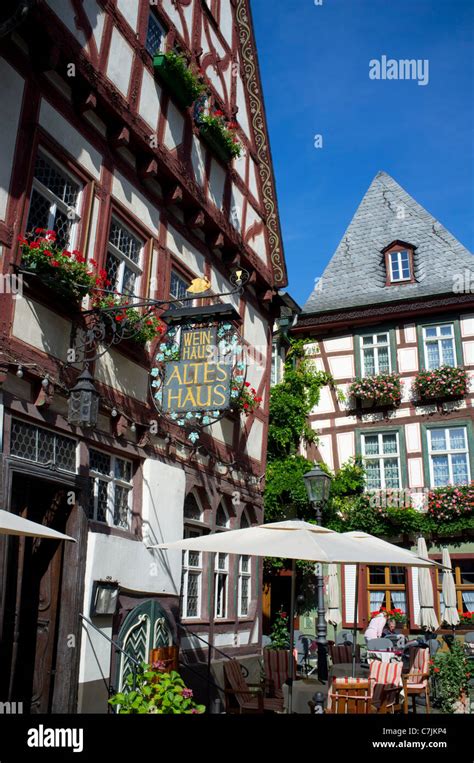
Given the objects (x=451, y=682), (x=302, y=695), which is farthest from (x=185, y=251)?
(x=451, y=682)

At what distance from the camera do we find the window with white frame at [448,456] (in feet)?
59.0

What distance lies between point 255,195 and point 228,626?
25.1 ft

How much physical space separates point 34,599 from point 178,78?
7.06m

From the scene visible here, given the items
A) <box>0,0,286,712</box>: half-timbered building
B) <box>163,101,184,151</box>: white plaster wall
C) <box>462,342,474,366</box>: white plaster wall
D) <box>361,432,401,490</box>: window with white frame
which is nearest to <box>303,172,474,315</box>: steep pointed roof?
<box>462,342,474,366</box>: white plaster wall

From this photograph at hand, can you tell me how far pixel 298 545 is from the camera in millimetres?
6973

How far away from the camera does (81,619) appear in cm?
739

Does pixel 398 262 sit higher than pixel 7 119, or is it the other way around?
pixel 398 262

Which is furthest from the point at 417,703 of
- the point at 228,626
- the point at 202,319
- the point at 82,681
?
the point at 202,319

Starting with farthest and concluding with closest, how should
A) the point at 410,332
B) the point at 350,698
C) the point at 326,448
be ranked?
the point at 326,448
the point at 410,332
the point at 350,698

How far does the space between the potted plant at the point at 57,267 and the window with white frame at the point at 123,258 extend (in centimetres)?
126

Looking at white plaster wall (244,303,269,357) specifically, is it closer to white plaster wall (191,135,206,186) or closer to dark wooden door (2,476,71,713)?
white plaster wall (191,135,206,186)

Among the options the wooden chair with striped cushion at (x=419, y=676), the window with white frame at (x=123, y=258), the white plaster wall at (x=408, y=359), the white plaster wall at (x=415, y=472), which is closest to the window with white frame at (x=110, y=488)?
the window with white frame at (x=123, y=258)

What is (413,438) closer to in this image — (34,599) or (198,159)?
(198,159)

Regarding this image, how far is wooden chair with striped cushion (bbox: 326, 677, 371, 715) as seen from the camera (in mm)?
7777
